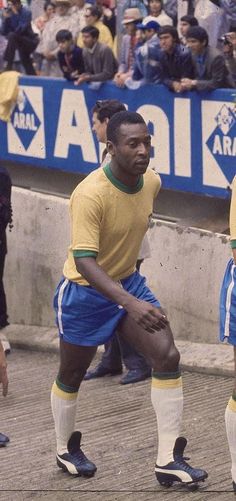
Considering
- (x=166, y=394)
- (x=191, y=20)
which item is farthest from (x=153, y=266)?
(x=166, y=394)

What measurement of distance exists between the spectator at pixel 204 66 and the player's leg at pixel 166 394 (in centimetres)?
513

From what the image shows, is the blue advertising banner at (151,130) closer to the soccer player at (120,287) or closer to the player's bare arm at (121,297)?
the soccer player at (120,287)

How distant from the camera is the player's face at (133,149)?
17.9 ft

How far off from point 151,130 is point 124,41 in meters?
1.63

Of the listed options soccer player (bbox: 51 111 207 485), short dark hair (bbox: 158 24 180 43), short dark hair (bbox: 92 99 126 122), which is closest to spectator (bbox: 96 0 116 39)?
short dark hair (bbox: 158 24 180 43)

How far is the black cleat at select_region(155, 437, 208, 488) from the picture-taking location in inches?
215

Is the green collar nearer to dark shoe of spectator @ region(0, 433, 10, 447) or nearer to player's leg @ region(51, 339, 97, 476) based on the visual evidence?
player's leg @ region(51, 339, 97, 476)

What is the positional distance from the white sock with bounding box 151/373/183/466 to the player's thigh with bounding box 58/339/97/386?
0.47 meters

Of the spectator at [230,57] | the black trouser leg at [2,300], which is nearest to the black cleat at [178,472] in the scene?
the black trouser leg at [2,300]

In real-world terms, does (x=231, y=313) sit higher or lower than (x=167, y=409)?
higher

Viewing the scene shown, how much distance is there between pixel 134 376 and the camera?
8141 mm

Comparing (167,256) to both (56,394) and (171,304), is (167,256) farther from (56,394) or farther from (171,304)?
(56,394)

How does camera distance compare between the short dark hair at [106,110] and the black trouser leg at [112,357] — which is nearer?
the short dark hair at [106,110]

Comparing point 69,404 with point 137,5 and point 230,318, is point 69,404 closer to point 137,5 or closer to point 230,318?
point 230,318
